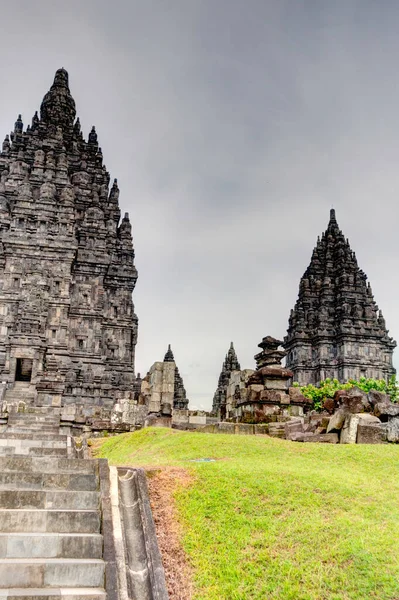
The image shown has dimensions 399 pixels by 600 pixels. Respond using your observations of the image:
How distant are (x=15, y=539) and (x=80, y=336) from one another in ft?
121

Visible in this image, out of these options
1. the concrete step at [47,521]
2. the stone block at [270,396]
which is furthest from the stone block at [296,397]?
the concrete step at [47,521]

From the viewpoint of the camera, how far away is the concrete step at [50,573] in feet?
18.7

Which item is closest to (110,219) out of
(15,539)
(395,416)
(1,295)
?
(1,295)

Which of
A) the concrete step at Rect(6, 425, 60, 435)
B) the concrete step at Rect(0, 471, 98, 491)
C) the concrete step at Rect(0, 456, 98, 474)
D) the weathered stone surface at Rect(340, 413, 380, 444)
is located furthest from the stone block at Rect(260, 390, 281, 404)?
the concrete step at Rect(0, 471, 98, 491)

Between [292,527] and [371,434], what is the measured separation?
609 centimetres

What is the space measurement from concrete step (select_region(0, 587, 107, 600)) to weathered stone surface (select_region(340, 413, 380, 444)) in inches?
310

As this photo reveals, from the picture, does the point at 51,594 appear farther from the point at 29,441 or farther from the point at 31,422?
the point at 31,422

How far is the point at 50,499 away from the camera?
712 centimetres

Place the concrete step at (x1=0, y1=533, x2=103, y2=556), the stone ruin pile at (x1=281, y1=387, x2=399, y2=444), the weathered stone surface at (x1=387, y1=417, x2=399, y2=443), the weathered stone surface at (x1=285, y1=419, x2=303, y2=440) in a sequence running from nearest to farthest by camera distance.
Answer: the concrete step at (x1=0, y1=533, x2=103, y2=556)
the weathered stone surface at (x1=387, y1=417, x2=399, y2=443)
the stone ruin pile at (x1=281, y1=387, x2=399, y2=444)
the weathered stone surface at (x1=285, y1=419, x2=303, y2=440)

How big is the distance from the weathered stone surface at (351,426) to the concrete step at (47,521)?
7.14m

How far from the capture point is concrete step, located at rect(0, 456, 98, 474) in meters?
8.52

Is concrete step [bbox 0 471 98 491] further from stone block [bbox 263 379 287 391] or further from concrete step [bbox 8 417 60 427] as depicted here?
concrete step [bbox 8 417 60 427]

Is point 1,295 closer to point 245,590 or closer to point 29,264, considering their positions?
point 29,264

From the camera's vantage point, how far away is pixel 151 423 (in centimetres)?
1727
